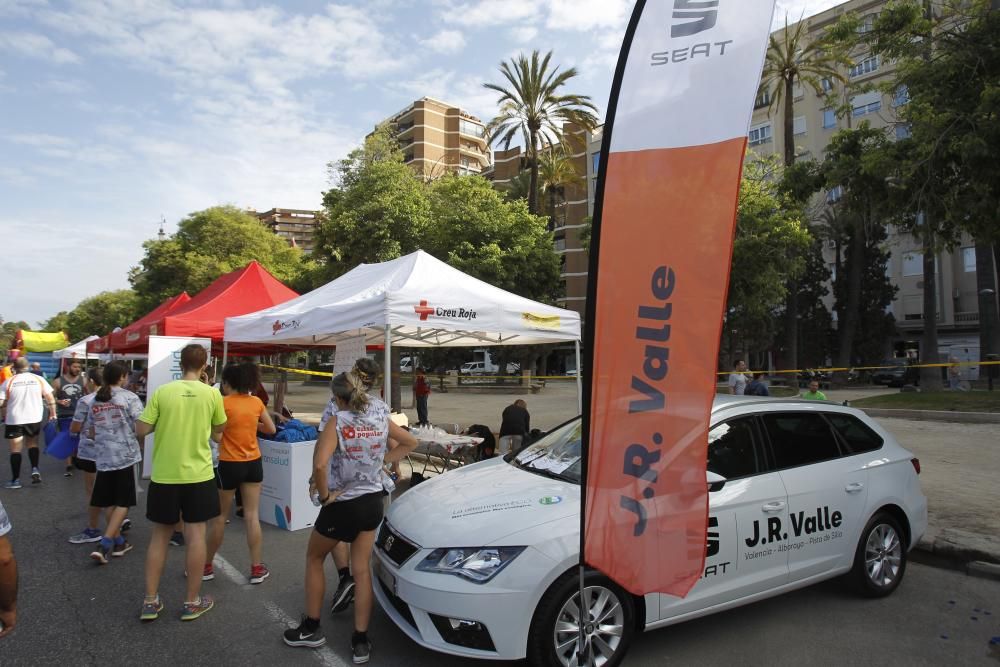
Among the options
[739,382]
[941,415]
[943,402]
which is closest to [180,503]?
[739,382]

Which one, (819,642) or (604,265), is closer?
(604,265)

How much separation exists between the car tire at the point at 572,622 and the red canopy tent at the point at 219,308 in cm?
993

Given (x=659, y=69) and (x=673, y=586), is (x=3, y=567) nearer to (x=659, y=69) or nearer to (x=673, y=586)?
(x=673, y=586)

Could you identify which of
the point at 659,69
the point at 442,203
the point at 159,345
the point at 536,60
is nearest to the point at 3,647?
the point at 659,69

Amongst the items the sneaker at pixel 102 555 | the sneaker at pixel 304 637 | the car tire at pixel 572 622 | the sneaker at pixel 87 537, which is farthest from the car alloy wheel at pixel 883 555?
the sneaker at pixel 87 537

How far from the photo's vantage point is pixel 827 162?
37.8ft

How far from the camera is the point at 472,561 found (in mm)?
3109

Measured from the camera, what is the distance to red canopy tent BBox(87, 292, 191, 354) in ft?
43.1

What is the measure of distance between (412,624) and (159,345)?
7542 mm

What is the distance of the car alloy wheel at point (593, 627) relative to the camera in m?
3.09

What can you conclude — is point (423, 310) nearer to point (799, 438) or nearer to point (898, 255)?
point (799, 438)

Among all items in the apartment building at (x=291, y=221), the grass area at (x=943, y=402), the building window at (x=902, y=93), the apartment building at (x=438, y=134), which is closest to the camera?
the building window at (x=902, y=93)

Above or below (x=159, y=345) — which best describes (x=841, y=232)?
above

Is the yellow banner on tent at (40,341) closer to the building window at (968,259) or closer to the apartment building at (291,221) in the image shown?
the building window at (968,259)
